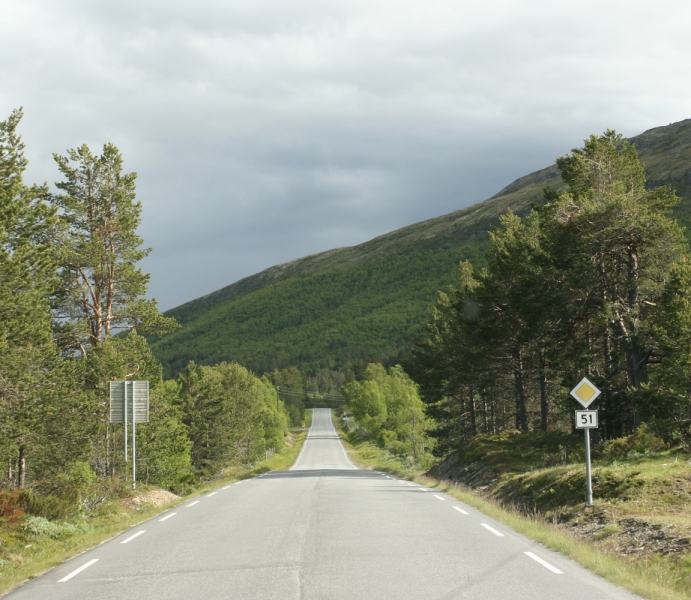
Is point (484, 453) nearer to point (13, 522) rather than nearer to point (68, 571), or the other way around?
point (13, 522)

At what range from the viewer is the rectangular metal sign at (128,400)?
88.0ft

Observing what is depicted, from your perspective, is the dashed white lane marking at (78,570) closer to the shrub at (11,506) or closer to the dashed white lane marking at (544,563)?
the shrub at (11,506)

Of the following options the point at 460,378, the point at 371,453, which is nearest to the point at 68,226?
the point at 460,378

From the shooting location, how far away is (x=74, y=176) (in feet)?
118

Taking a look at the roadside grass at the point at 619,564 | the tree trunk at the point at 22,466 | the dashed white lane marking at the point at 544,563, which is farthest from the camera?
the tree trunk at the point at 22,466

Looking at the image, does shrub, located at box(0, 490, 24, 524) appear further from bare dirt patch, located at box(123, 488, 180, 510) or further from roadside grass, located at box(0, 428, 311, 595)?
bare dirt patch, located at box(123, 488, 180, 510)

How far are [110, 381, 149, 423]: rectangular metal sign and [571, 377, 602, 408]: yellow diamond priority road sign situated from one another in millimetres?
16209

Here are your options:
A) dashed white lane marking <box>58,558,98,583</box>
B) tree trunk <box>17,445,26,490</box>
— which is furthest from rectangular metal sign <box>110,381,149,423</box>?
dashed white lane marking <box>58,558,98,583</box>

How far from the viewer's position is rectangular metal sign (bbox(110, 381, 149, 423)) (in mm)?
26828

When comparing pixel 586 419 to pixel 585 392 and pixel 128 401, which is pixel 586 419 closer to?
pixel 585 392

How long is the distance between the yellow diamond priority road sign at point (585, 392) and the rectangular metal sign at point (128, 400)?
16209 mm

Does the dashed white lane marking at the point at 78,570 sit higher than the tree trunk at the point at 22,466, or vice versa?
the dashed white lane marking at the point at 78,570

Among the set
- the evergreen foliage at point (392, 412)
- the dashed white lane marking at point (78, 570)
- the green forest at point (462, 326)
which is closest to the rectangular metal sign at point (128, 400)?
the green forest at point (462, 326)

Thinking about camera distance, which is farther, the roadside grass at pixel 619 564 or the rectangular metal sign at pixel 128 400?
the rectangular metal sign at pixel 128 400
